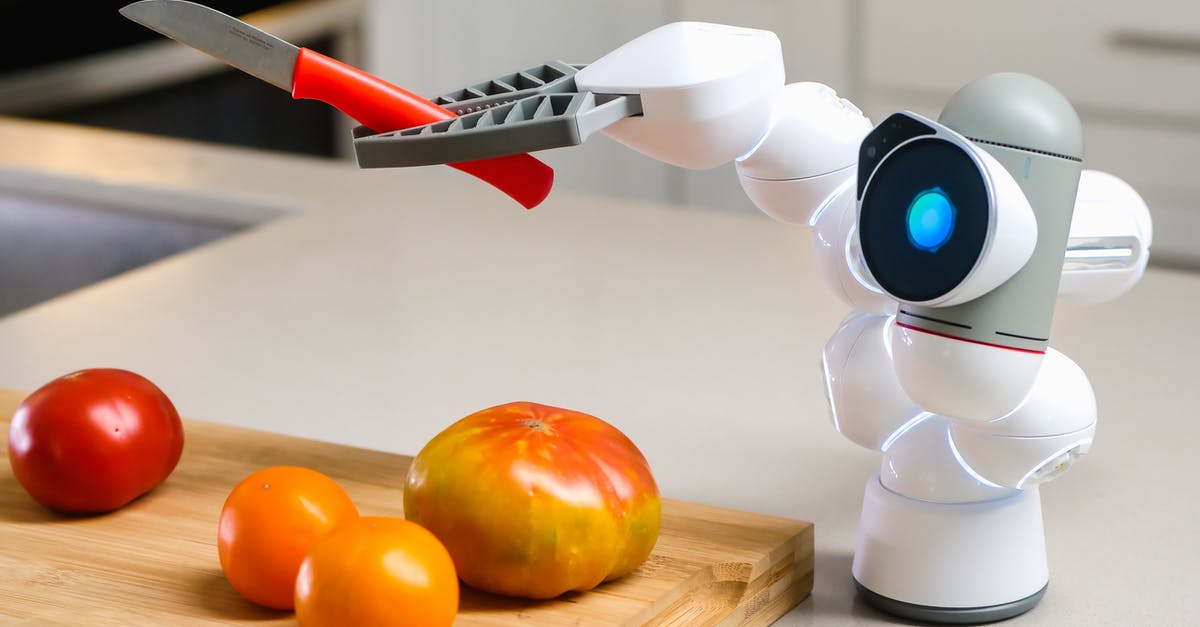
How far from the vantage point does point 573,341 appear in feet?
3.43

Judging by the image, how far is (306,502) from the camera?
1.98ft

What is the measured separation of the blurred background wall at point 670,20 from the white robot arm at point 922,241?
6.10ft

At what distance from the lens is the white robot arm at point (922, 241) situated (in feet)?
1.68

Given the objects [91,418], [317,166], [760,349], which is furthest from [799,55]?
[91,418]

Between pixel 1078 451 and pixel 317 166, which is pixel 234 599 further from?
pixel 317 166

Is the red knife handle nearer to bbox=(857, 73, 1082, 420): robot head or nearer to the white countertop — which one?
bbox=(857, 73, 1082, 420): robot head

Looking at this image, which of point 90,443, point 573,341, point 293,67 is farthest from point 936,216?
point 573,341

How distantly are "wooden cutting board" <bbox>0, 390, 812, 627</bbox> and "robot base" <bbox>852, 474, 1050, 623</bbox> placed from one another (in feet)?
0.19

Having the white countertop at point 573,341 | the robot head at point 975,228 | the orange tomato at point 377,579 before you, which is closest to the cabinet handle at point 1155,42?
the white countertop at point 573,341

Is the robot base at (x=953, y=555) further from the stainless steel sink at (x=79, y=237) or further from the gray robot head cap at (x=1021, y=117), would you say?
the stainless steel sink at (x=79, y=237)

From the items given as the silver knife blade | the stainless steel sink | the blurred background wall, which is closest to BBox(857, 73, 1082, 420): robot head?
the silver knife blade

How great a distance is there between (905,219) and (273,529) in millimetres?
285

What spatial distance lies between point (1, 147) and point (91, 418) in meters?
0.92

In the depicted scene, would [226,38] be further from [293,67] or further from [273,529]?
[273,529]
